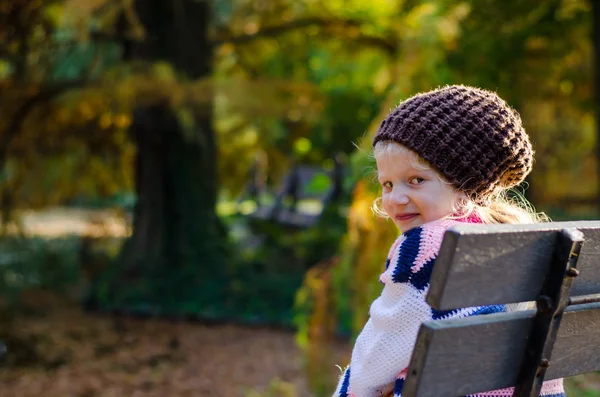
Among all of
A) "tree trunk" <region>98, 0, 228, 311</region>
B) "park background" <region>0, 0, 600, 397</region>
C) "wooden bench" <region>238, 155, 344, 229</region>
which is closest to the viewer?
"park background" <region>0, 0, 600, 397</region>

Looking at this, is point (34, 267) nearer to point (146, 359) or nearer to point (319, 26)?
point (146, 359)

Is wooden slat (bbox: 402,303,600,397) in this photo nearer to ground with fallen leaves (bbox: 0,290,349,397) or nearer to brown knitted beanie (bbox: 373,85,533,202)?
brown knitted beanie (bbox: 373,85,533,202)

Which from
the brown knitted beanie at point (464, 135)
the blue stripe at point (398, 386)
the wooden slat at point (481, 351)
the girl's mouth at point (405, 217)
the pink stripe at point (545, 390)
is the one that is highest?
the brown knitted beanie at point (464, 135)

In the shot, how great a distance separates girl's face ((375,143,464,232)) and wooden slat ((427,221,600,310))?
25 cm

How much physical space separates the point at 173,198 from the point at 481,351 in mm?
7736

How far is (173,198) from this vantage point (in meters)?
9.31

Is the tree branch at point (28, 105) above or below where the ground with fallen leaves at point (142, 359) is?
above

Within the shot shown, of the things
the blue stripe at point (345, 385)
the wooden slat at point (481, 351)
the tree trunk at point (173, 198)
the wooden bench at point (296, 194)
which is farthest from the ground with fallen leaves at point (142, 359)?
the wooden slat at point (481, 351)

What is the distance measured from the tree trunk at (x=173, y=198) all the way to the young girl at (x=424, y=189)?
6967 millimetres

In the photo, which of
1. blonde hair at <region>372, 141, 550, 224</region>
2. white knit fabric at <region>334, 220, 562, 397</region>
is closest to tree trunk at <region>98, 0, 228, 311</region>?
blonde hair at <region>372, 141, 550, 224</region>

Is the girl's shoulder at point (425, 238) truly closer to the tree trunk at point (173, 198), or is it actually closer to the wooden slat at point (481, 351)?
the wooden slat at point (481, 351)

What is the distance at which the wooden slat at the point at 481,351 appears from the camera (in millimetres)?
1682

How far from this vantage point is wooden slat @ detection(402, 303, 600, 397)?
Result: 1682mm

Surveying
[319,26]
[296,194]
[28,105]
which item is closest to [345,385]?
[28,105]
